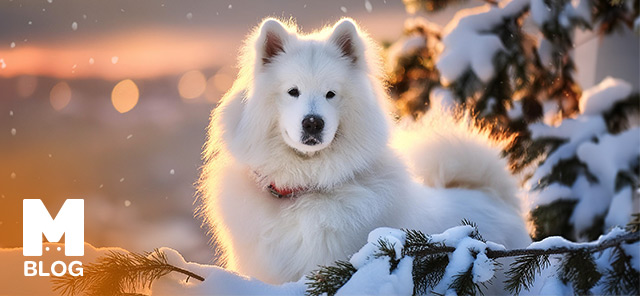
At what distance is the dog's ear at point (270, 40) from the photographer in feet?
→ 10.4

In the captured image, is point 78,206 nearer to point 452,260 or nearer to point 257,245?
point 257,245

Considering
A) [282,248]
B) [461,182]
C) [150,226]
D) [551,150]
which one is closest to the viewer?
[282,248]

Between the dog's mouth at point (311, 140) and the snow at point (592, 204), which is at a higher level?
the snow at point (592, 204)

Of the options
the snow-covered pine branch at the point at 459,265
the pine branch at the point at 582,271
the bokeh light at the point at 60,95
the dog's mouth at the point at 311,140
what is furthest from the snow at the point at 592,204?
the bokeh light at the point at 60,95

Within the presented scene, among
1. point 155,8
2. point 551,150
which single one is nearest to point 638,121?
point 551,150

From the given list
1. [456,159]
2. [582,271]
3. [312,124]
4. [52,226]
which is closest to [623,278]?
[582,271]

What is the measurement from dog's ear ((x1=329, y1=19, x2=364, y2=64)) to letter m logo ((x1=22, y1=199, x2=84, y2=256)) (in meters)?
1.64

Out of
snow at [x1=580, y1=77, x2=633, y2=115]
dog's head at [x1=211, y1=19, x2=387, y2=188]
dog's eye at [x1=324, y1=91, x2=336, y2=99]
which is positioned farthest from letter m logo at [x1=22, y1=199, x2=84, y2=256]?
snow at [x1=580, y1=77, x2=633, y2=115]

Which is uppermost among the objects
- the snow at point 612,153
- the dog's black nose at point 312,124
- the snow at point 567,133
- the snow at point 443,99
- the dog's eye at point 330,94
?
the snow at point 443,99

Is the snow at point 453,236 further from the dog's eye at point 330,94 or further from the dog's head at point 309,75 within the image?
the dog's eye at point 330,94

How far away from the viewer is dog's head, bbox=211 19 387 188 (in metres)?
2.98

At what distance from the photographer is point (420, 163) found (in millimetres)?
3875

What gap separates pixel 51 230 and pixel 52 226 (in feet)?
0.09

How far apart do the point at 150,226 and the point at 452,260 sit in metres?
8.83
